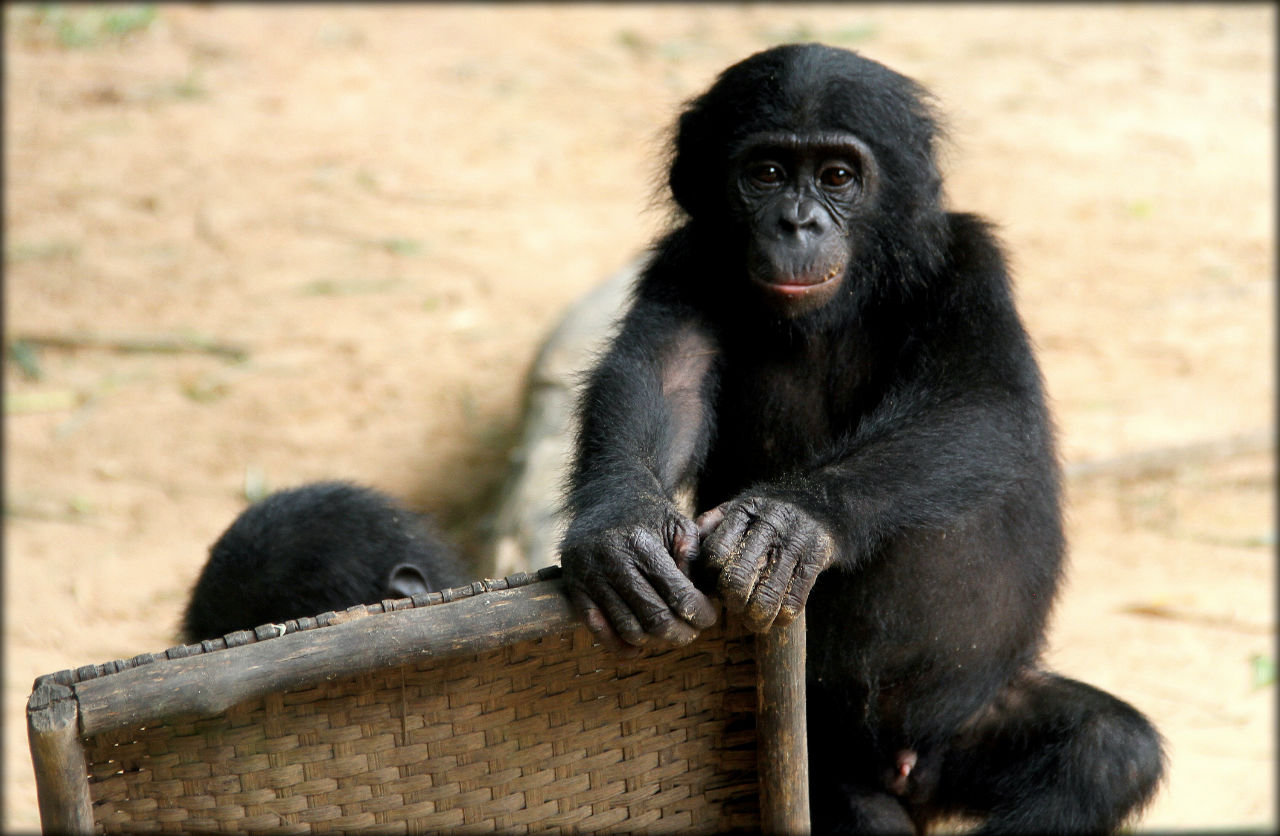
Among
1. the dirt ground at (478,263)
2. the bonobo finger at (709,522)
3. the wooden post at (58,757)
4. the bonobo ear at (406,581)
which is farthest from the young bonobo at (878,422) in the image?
the wooden post at (58,757)

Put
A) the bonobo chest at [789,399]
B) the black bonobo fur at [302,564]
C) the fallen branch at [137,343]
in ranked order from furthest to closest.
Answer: the fallen branch at [137,343]
the black bonobo fur at [302,564]
the bonobo chest at [789,399]

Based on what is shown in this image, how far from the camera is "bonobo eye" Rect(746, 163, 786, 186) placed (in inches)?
156

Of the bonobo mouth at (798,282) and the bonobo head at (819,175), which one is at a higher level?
the bonobo head at (819,175)

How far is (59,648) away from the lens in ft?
21.9

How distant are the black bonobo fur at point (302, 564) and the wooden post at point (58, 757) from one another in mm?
1508

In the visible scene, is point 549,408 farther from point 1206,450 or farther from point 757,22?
point 757,22

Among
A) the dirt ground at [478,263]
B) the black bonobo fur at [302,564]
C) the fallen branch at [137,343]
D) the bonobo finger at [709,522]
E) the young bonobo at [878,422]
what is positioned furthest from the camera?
the fallen branch at [137,343]

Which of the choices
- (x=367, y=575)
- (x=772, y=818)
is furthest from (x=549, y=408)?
(x=772, y=818)

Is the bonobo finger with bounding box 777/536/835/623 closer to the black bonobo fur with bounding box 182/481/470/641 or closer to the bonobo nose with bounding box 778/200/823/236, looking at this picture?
the bonobo nose with bounding box 778/200/823/236

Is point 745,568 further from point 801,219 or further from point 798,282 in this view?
point 801,219

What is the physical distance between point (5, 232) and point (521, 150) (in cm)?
433

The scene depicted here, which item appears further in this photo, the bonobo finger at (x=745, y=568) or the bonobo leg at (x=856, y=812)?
the bonobo leg at (x=856, y=812)

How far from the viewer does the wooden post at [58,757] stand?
2707 mm

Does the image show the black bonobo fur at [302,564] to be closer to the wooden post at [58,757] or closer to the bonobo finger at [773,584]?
the wooden post at [58,757]
